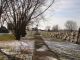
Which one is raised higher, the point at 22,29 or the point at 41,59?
the point at 22,29

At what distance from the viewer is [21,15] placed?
19484 mm

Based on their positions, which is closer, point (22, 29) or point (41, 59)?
point (41, 59)

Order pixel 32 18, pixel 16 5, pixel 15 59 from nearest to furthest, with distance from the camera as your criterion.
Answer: pixel 15 59 < pixel 16 5 < pixel 32 18

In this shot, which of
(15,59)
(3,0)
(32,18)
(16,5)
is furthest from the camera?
(32,18)

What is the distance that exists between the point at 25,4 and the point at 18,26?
2.32m

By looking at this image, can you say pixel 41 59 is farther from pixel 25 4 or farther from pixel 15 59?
pixel 25 4

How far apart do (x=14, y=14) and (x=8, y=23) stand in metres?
1.42

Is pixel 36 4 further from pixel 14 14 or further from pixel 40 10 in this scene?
pixel 14 14

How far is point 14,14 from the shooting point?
19.6m

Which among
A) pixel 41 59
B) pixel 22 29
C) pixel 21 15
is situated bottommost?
pixel 41 59

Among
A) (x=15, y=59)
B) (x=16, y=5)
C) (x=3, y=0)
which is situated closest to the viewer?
(x=15, y=59)

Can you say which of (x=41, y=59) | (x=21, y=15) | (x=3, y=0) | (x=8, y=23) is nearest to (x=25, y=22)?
(x=21, y=15)

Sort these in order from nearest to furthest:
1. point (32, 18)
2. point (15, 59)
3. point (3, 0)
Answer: point (15, 59), point (3, 0), point (32, 18)

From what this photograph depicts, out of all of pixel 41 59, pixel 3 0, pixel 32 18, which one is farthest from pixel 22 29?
pixel 41 59
